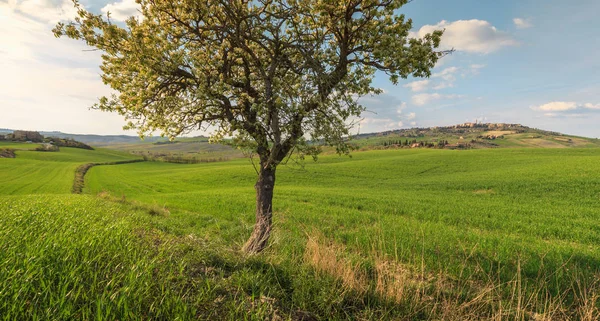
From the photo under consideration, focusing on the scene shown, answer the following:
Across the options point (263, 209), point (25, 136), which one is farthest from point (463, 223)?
point (25, 136)

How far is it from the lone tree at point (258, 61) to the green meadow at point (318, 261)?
75.4 inches

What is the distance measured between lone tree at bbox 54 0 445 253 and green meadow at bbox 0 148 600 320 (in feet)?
6.28

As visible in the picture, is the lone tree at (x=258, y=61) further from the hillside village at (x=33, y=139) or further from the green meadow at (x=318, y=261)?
the hillside village at (x=33, y=139)

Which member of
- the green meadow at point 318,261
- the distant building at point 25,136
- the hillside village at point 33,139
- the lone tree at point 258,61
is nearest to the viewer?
the green meadow at point 318,261

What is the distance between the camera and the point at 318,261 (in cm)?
683

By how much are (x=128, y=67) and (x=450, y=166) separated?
58568 millimetres

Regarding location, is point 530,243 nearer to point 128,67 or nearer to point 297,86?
point 297,86

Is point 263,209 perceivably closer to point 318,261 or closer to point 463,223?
point 318,261

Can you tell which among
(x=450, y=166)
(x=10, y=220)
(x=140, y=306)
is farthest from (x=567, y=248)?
(x=450, y=166)

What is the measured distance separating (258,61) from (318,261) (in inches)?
234

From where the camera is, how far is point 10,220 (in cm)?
847

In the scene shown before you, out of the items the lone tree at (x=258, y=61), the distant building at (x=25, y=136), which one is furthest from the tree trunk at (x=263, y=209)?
the distant building at (x=25, y=136)

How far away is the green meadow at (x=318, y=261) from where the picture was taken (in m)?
4.40

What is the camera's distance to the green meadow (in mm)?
4402
